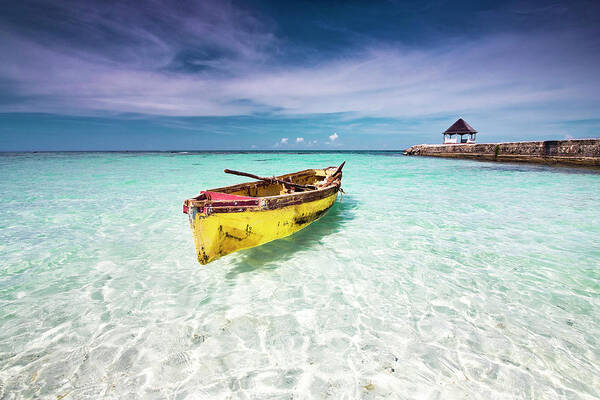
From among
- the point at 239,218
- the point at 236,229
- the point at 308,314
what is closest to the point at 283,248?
the point at 236,229

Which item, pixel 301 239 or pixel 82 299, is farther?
pixel 301 239

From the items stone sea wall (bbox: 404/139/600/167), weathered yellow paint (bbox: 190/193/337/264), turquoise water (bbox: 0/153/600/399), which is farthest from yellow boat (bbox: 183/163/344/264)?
stone sea wall (bbox: 404/139/600/167)

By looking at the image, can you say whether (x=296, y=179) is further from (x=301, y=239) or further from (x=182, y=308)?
(x=182, y=308)

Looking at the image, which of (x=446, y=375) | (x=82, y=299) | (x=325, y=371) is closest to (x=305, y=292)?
(x=325, y=371)

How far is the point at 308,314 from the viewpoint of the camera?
382 cm

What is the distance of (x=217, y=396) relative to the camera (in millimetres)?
2605

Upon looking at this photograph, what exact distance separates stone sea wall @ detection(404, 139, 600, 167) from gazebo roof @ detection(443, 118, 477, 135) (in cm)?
256

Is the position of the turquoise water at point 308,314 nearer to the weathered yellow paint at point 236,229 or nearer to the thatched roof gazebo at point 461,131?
the weathered yellow paint at point 236,229

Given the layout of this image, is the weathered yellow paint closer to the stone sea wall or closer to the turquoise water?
the turquoise water

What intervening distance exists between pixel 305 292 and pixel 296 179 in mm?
6371

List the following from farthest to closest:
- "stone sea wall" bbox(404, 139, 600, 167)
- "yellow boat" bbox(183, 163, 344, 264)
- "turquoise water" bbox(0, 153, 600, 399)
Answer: "stone sea wall" bbox(404, 139, 600, 167), "yellow boat" bbox(183, 163, 344, 264), "turquoise water" bbox(0, 153, 600, 399)

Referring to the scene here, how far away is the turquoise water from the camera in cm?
275

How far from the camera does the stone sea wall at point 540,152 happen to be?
24.1 meters

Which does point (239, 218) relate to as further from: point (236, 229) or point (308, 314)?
point (308, 314)
